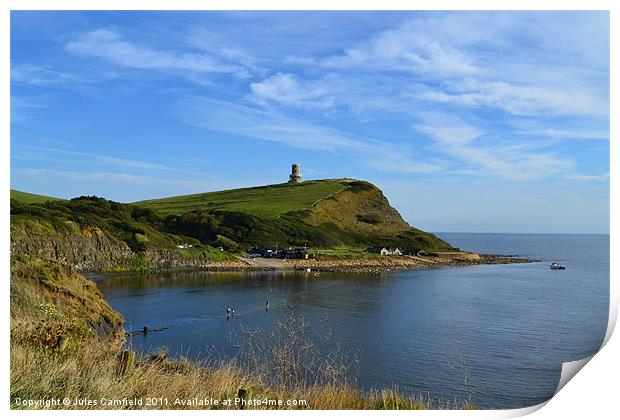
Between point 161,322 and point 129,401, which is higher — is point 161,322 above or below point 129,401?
below

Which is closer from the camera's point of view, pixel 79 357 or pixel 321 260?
pixel 79 357

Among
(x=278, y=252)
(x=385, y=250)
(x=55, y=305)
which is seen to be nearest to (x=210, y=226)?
(x=278, y=252)

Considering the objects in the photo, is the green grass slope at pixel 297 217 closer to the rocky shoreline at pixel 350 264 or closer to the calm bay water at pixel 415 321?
the rocky shoreline at pixel 350 264

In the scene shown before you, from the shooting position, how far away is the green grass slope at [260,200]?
289 feet

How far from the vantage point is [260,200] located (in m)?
95.8

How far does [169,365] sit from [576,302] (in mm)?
32950

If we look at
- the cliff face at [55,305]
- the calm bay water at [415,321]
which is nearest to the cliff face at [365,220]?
the calm bay water at [415,321]

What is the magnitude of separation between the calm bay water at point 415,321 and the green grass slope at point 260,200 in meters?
38.8

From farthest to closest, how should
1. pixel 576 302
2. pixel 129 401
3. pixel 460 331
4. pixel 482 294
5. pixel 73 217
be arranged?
pixel 73 217
pixel 482 294
pixel 576 302
pixel 460 331
pixel 129 401

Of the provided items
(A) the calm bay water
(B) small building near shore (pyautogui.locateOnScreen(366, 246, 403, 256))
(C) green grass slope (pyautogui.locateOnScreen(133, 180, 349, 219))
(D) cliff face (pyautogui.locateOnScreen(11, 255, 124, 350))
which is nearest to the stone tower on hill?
(C) green grass slope (pyautogui.locateOnScreen(133, 180, 349, 219))

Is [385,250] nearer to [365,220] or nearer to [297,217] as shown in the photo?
[297,217]

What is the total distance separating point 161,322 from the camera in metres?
25.5

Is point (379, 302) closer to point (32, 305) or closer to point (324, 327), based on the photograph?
point (324, 327)

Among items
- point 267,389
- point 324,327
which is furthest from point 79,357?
point 324,327
